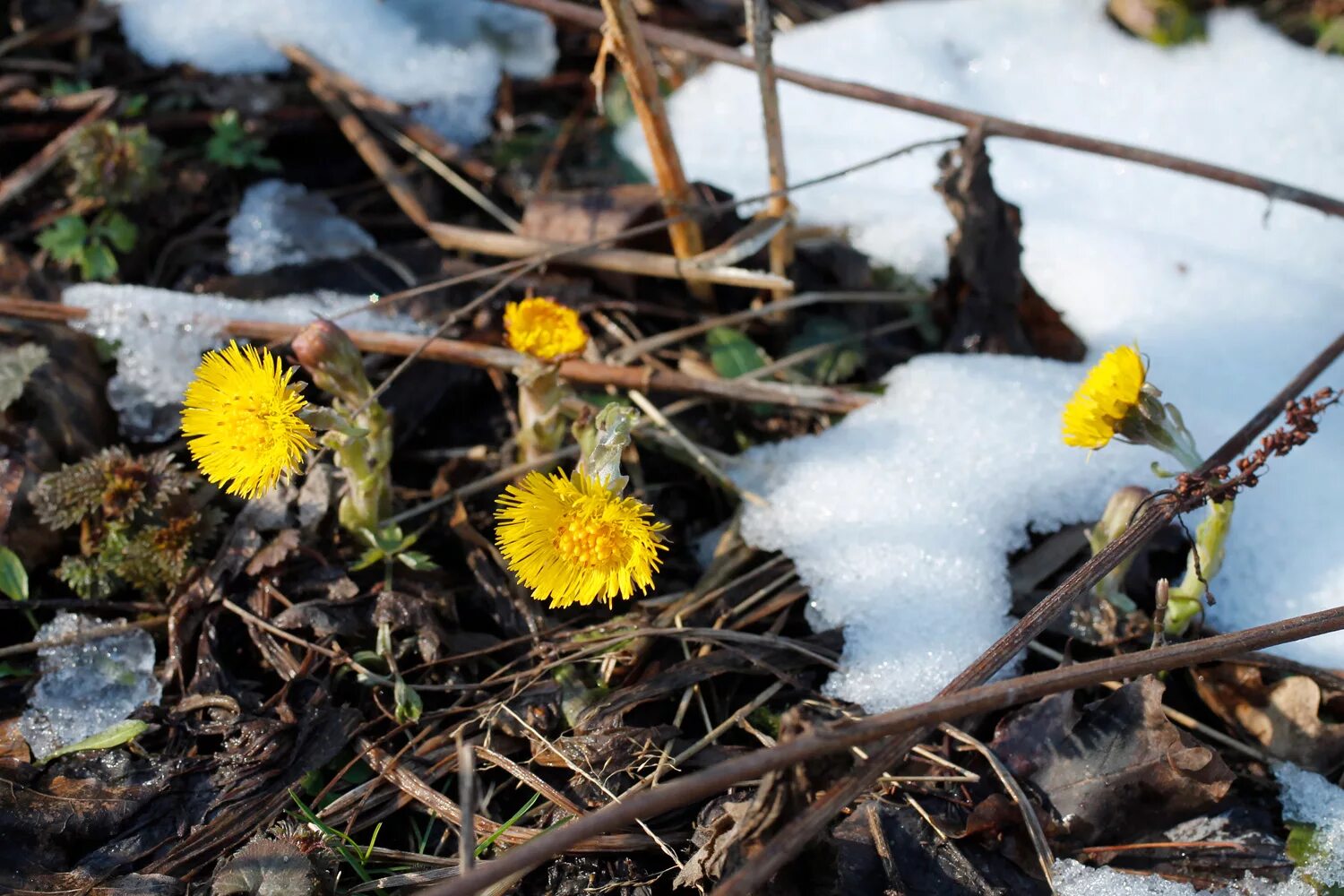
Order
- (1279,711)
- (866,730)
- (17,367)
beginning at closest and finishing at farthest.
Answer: (866,730) < (1279,711) < (17,367)

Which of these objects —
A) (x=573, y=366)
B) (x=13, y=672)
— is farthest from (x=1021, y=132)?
(x=13, y=672)

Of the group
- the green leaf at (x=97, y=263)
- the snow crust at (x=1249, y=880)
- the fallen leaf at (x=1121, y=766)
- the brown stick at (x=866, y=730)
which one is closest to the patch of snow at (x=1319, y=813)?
the snow crust at (x=1249, y=880)

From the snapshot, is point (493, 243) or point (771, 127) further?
point (493, 243)

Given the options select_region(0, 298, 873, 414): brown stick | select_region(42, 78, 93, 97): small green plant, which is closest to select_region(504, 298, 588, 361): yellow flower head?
select_region(0, 298, 873, 414): brown stick

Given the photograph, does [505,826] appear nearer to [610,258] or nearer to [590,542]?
[590,542]

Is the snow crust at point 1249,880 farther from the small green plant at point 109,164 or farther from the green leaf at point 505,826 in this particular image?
the small green plant at point 109,164

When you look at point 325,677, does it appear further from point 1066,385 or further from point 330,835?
point 1066,385

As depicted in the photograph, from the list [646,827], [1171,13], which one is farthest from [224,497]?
[1171,13]
